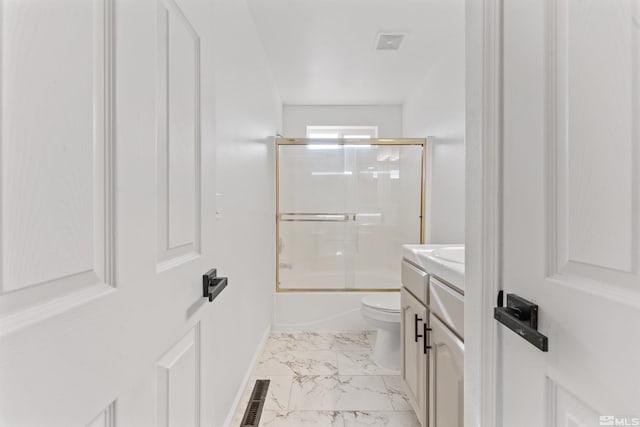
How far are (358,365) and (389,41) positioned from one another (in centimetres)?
236

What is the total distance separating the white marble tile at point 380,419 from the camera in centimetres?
160

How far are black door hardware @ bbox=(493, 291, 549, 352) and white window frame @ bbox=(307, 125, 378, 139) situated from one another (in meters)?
3.39

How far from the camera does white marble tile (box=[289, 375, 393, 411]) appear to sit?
174 cm

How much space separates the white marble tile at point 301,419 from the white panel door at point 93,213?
43.1 inches

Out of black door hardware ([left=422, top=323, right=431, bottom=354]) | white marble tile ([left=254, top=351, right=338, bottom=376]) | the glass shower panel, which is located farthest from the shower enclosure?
black door hardware ([left=422, top=323, right=431, bottom=354])

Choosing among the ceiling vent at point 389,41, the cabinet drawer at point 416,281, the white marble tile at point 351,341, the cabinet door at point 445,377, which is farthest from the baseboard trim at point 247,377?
the ceiling vent at point 389,41

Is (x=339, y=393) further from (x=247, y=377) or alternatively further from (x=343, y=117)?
(x=343, y=117)

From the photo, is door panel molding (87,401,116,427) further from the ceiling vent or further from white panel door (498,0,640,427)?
the ceiling vent

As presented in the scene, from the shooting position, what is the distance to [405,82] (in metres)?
3.03

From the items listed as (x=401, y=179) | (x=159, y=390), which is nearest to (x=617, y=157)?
(x=159, y=390)

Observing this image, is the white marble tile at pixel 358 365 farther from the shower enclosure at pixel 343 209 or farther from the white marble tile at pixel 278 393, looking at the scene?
the shower enclosure at pixel 343 209

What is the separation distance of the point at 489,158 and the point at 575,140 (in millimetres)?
202

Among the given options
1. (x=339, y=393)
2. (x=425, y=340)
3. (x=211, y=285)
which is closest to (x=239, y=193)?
(x=211, y=285)

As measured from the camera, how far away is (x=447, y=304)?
112 centimetres
